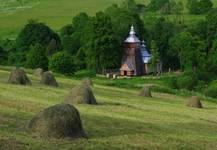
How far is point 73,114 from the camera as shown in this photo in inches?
938

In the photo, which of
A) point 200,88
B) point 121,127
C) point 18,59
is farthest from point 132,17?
point 121,127

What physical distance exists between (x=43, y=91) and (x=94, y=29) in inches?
2632

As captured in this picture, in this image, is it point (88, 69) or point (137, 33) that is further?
point (137, 33)

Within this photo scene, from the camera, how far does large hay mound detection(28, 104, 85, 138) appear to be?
75.8 ft

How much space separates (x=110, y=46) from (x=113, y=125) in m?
80.5

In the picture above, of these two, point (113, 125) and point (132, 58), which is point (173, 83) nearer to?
point (132, 58)

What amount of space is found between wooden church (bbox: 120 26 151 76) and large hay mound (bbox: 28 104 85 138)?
3400 inches

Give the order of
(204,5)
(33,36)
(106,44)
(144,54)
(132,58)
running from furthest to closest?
(204,5)
(144,54)
(33,36)
(132,58)
(106,44)

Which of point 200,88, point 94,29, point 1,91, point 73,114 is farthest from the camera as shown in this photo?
point 94,29

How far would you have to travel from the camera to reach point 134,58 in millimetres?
113812

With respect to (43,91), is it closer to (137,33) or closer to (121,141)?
(121,141)

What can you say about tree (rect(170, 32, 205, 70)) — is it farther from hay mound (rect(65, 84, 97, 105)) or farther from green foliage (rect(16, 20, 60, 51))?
hay mound (rect(65, 84, 97, 105))

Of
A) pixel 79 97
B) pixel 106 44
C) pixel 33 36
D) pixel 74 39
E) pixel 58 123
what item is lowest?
pixel 58 123

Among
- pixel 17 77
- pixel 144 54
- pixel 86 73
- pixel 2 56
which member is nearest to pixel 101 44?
pixel 86 73
